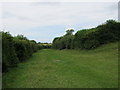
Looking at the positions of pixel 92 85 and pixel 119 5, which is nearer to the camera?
pixel 92 85

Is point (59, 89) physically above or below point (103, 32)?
below

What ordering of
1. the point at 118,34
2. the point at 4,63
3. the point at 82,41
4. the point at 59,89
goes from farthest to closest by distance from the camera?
1. the point at 82,41
2. the point at 118,34
3. the point at 4,63
4. the point at 59,89

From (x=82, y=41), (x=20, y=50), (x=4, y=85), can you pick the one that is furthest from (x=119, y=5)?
(x=82, y=41)

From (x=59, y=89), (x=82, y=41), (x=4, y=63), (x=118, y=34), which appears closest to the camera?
(x=59, y=89)

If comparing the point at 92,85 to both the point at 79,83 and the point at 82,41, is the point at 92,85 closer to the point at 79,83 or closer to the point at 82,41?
the point at 79,83

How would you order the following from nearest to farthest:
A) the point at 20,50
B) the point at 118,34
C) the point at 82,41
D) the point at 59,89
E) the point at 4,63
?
the point at 59,89 → the point at 4,63 → the point at 20,50 → the point at 118,34 → the point at 82,41

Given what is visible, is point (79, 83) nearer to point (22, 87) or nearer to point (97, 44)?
point (22, 87)

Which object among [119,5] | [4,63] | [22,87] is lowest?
[22,87]

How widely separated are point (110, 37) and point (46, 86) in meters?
→ 24.8

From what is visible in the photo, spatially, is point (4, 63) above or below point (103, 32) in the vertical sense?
below

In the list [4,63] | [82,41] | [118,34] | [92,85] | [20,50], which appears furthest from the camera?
[82,41]

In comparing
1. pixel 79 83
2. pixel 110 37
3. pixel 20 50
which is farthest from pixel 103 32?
pixel 79 83

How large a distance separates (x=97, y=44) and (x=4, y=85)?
24185 millimetres

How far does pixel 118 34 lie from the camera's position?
28.1m
